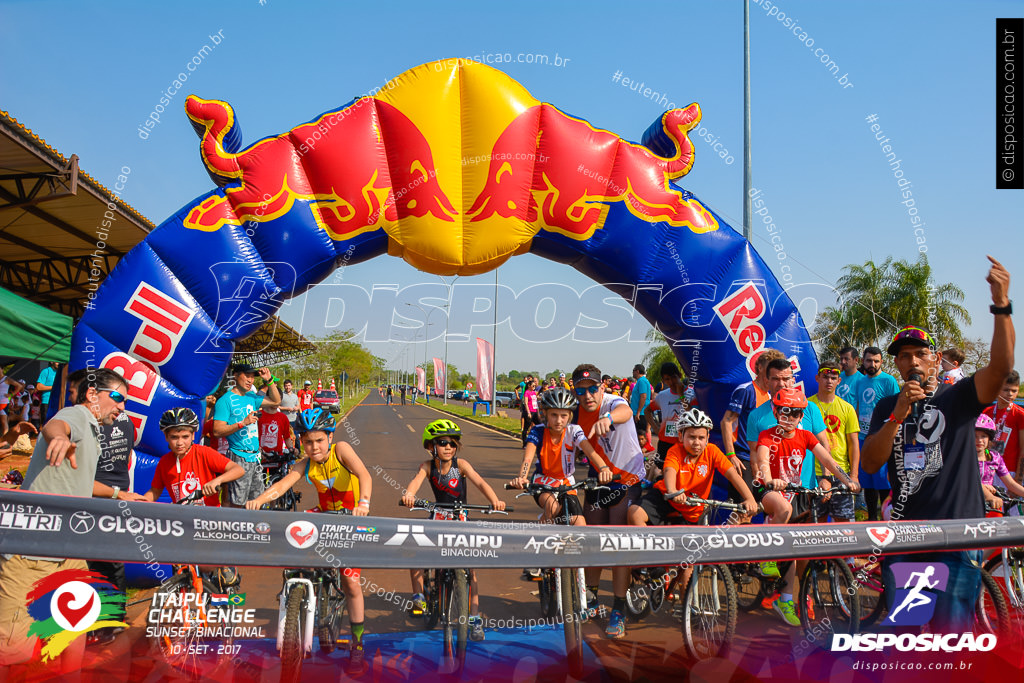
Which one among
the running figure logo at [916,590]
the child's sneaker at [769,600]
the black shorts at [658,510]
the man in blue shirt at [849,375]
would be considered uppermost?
the man in blue shirt at [849,375]

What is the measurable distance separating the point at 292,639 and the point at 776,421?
3883 millimetres

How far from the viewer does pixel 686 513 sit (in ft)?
16.0

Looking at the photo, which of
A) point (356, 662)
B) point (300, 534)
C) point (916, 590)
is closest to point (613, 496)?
point (916, 590)

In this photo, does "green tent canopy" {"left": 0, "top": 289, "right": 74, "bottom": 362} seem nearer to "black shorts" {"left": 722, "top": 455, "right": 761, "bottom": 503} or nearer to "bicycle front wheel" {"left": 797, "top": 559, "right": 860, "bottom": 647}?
"black shorts" {"left": 722, "top": 455, "right": 761, "bottom": 503}

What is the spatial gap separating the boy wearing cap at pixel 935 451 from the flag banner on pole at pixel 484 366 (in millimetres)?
26770

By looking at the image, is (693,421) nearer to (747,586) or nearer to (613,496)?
(613,496)

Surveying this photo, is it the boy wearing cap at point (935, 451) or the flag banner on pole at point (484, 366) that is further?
the flag banner on pole at point (484, 366)

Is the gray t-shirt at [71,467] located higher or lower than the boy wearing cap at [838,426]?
lower

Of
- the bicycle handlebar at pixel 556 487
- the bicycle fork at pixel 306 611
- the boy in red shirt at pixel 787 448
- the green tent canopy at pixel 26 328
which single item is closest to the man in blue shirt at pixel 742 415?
the boy in red shirt at pixel 787 448

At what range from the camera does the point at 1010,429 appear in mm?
6609

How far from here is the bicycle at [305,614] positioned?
3.82 m

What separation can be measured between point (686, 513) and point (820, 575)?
3.13ft

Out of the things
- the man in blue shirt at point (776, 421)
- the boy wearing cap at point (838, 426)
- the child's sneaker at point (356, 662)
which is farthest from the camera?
the boy wearing cap at point (838, 426)

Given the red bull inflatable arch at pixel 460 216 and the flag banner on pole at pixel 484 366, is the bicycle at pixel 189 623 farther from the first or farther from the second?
the flag banner on pole at pixel 484 366
